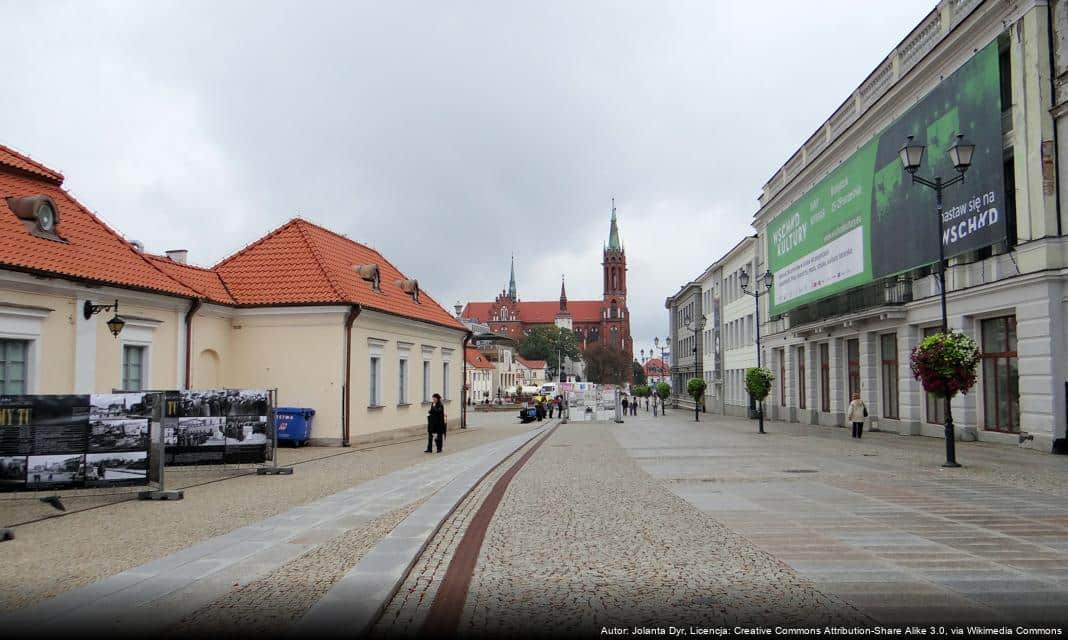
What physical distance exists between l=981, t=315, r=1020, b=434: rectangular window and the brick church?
14380cm

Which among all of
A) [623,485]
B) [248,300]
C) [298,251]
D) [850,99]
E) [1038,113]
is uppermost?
[850,99]

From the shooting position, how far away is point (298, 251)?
25.9 meters

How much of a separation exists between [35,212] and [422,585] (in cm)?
1442

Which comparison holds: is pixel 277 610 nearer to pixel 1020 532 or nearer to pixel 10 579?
pixel 10 579

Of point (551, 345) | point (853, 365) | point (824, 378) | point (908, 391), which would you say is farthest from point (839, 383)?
point (551, 345)

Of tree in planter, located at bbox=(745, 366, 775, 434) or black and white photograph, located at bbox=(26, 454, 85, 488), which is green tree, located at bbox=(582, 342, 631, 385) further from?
black and white photograph, located at bbox=(26, 454, 85, 488)

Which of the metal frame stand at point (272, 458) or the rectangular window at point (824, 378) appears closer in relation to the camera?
the metal frame stand at point (272, 458)

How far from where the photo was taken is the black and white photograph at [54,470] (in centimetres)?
1042

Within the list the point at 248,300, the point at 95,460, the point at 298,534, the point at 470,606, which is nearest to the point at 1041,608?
the point at 470,606

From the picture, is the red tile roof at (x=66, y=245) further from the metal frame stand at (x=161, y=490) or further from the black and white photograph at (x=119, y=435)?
the metal frame stand at (x=161, y=490)

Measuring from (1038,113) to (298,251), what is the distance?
22.6m

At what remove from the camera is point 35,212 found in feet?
51.9

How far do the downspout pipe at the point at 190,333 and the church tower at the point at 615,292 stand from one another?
155m

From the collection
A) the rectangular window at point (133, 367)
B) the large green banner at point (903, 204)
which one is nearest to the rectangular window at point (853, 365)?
the large green banner at point (903, 204)
